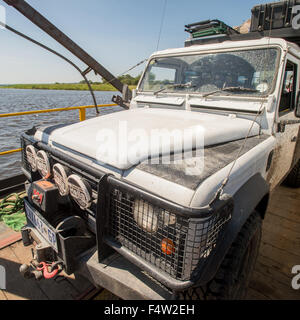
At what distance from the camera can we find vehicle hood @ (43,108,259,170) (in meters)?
1.59

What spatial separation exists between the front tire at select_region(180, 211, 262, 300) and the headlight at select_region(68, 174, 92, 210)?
83 centimetres

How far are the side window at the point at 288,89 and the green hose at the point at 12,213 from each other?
3330 mm

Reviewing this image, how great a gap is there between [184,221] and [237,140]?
3.92 feet

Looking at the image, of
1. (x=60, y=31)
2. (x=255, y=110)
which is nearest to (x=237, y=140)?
(x=255, y=110)

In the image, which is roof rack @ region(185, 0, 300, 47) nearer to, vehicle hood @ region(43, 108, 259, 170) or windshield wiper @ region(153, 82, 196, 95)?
windshield wiper @ region(153, 82, 196, 95)

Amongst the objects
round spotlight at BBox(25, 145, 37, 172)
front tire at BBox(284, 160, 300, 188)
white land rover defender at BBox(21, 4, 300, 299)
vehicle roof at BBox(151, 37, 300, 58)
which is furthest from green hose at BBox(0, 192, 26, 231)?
front tire at BBox(284, 160, 300, 188)

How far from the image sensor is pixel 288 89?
2.75 metres

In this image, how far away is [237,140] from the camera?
2137 millimetres

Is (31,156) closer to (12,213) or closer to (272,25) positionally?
(12,213)

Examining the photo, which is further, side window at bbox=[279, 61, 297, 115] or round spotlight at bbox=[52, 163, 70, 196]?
side window at bbox=[279, 61, 297, 115]

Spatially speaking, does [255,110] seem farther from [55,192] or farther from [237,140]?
[55,192]

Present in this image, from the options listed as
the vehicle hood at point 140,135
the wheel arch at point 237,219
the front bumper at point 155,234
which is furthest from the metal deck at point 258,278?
the vehicle hood at point 140,135

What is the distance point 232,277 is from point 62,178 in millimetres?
1382

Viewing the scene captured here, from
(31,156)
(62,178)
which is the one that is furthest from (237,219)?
(31,156)
